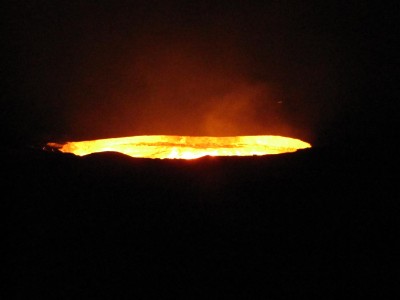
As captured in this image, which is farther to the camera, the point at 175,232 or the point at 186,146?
the point at 186,146

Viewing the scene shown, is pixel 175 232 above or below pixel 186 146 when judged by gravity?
below

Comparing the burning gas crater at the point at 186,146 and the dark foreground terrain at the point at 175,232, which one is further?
the burning gas crater at the point at 186,146

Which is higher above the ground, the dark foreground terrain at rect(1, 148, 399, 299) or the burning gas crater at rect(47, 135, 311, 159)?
the burning gas crater at rect(47, 135, 311, 159)

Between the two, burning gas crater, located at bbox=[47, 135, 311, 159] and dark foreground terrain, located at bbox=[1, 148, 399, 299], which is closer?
dark foreground terrain, located at bbox=[1, 148, 399, 299]

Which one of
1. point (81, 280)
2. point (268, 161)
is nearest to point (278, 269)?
point (268, 161)
